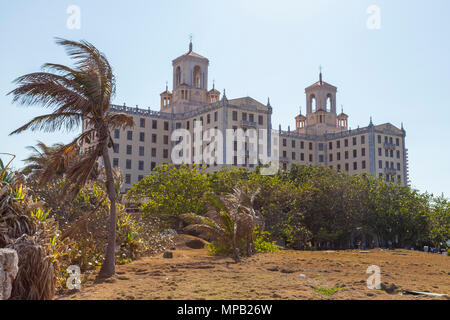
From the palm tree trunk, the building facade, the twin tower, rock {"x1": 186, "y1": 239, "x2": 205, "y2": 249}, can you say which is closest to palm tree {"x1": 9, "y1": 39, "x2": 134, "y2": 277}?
the palm tree trunk

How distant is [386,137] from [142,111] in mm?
44467

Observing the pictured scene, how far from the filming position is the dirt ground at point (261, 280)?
1141 centimetres

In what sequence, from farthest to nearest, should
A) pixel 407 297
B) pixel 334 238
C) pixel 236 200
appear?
pixel 334 238
pixel 236 200
pixel 407 297

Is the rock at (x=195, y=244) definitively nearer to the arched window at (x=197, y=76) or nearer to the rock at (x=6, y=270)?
the rock at (x=6, y=270)

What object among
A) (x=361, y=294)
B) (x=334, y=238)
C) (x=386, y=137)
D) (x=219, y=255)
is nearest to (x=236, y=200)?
(x=219, y=255)

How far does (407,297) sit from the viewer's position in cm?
1135

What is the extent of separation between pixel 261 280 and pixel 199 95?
7199 cm

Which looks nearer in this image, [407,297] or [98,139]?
[407,297]

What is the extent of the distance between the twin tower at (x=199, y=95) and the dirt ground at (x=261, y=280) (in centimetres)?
6509

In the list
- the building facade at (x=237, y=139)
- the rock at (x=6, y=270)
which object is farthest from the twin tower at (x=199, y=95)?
the rock at (x=6, y=270)

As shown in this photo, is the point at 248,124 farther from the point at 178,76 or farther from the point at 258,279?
the point at 258,279

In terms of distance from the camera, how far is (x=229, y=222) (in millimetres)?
18719
